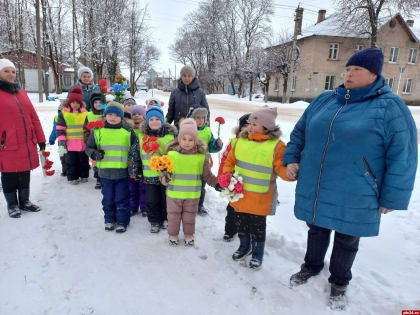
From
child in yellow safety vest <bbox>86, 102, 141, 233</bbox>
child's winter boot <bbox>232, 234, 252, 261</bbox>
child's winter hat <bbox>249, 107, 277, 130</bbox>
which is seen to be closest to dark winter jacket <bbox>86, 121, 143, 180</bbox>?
child in yellow safety vest <bbox>86, 102, 141, 233</bbox>

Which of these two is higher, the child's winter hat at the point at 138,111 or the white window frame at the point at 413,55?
the white window frame at the point at 413,55

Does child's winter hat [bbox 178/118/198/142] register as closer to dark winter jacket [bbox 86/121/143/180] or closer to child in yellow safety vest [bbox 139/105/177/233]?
child in yellow safety vest [bbox 139/105/177/233]

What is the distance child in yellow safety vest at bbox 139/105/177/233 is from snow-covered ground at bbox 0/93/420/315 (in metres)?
0.28

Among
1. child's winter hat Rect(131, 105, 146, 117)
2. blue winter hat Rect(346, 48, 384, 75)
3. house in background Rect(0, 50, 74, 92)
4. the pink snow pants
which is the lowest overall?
the pink snow pants

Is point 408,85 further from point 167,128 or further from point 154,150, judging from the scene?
point 154,150

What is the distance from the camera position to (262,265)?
302 cm

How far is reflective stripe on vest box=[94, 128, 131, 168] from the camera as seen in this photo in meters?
3.49

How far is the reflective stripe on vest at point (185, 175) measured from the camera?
313cm

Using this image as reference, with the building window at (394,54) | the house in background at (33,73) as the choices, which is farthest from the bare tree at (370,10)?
the house in background at (33,73)

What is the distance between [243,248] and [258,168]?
973 mm

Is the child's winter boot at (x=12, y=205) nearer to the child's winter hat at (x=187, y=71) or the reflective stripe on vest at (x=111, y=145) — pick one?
the reflective stripe on vest at (x=111, y=145)

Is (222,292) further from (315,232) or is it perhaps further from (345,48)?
(345,48)

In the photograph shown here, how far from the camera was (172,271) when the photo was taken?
2895mm

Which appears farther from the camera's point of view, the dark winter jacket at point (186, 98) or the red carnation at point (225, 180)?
the dark winter jacket at point (186, 98)
